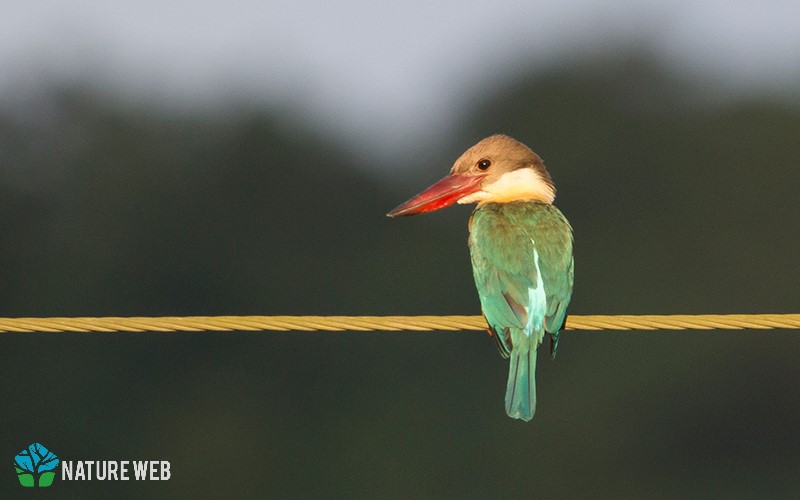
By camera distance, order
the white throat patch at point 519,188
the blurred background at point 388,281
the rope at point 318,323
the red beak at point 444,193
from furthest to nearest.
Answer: the blurred background at point 388,281 → the red beak at point 444,193 → the white throat patch at point 519,188 → the rope at point 318,323

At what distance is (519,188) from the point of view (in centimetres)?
902

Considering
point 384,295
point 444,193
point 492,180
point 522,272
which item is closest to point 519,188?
point 492,180

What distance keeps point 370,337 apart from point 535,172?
3588 cm

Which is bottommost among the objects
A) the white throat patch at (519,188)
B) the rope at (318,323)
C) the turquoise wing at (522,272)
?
the rope at (318,323)

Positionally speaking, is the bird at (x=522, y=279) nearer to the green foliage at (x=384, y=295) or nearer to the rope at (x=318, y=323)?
the rope at (x=318, y=323)

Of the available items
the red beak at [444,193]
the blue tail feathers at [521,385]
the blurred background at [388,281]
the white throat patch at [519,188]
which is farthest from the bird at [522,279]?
the blurred background at [388,281]

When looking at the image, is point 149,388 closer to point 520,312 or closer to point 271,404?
point 271,404

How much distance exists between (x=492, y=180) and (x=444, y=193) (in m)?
0.26

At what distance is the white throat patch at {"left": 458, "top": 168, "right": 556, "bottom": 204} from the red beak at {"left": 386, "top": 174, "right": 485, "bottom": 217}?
85mm

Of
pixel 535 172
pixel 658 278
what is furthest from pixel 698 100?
pixel 535 172

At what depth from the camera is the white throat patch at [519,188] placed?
896 centimetres

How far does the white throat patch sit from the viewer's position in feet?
29.4

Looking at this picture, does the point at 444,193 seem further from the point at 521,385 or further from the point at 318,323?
the point at 318,323

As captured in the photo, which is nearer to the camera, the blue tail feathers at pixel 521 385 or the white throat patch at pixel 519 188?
the blue tail feathers at pixel 521 385
